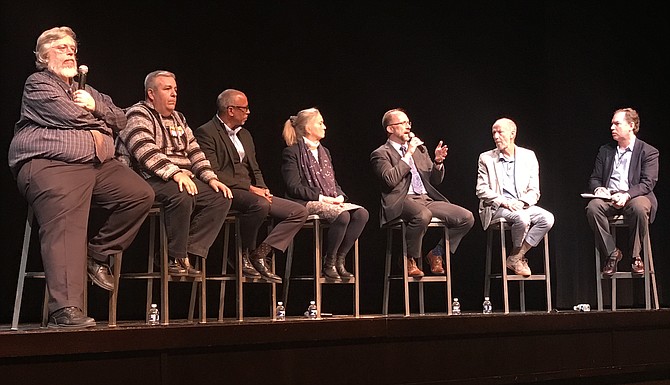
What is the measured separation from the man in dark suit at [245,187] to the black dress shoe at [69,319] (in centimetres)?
124

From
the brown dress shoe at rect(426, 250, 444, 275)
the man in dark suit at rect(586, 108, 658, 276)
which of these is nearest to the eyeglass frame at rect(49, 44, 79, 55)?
A: the brown dress shoe at rect(426, 250, 444, 275)

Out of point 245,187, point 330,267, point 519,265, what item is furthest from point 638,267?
point 245,187

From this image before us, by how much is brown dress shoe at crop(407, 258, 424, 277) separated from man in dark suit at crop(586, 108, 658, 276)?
1387 millimetres

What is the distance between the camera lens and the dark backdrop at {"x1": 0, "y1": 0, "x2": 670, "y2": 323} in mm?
5711

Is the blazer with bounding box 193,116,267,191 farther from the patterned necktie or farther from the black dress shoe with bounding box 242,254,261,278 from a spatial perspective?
the patterned necktie

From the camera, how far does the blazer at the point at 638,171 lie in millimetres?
6578

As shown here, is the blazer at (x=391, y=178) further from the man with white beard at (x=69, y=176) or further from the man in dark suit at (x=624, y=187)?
the man with white beard at (x=69, y=176)

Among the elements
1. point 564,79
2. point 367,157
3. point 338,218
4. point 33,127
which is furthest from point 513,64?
point 33,127

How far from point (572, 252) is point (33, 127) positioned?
4.45 metres

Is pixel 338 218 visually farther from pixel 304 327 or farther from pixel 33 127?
pixel 33 127

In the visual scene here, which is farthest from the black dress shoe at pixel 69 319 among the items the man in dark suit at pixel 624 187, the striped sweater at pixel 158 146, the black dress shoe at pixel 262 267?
the man in dark suit at pixel 624 187

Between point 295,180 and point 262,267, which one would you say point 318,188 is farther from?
point 262,267

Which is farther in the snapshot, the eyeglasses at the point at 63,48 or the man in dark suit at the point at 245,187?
the man in dark suit at the point at 245,187

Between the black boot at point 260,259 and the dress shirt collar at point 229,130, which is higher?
the dress shirt collar at point 229,130
